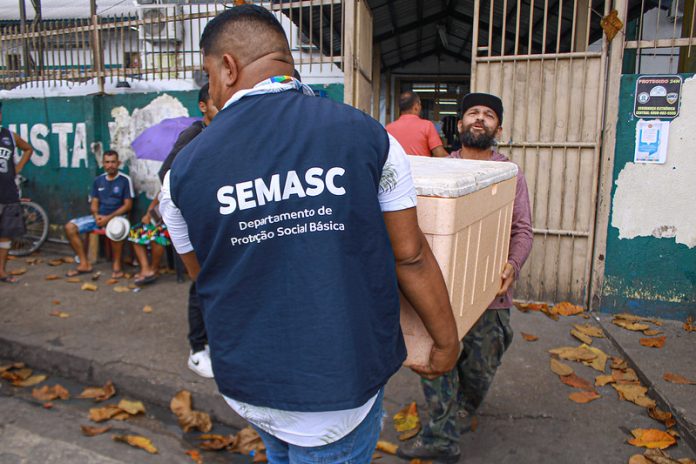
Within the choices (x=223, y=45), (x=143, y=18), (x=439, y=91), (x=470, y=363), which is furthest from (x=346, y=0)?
(x=439, y=91)

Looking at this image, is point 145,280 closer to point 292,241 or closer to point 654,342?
point 654,342

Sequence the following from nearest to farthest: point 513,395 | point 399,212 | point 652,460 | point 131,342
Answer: point 399,212 < point 652,460 < point 513,395 < point 131,342

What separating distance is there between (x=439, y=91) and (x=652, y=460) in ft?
38.7

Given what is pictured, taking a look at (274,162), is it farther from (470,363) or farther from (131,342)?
(131,342)

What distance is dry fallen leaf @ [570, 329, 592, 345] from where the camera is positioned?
4256 millimetres

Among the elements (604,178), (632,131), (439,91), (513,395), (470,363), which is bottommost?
(513,395)

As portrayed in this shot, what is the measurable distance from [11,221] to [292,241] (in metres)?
5.83

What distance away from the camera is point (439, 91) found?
13.7 metres

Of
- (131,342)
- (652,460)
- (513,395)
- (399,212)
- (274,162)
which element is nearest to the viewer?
(274,162)

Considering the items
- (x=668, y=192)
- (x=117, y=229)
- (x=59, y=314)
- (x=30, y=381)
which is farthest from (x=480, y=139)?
(x=117, y=229)

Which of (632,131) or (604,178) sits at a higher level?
(632,131)

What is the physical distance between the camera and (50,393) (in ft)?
12.0

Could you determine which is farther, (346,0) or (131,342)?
(346,0)

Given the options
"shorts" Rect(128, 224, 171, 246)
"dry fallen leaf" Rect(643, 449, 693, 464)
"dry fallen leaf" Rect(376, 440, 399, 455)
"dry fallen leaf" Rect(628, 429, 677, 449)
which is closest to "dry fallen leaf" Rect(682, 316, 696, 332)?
"dry fallen leaf" Rect(628, 429, 677, 449)
